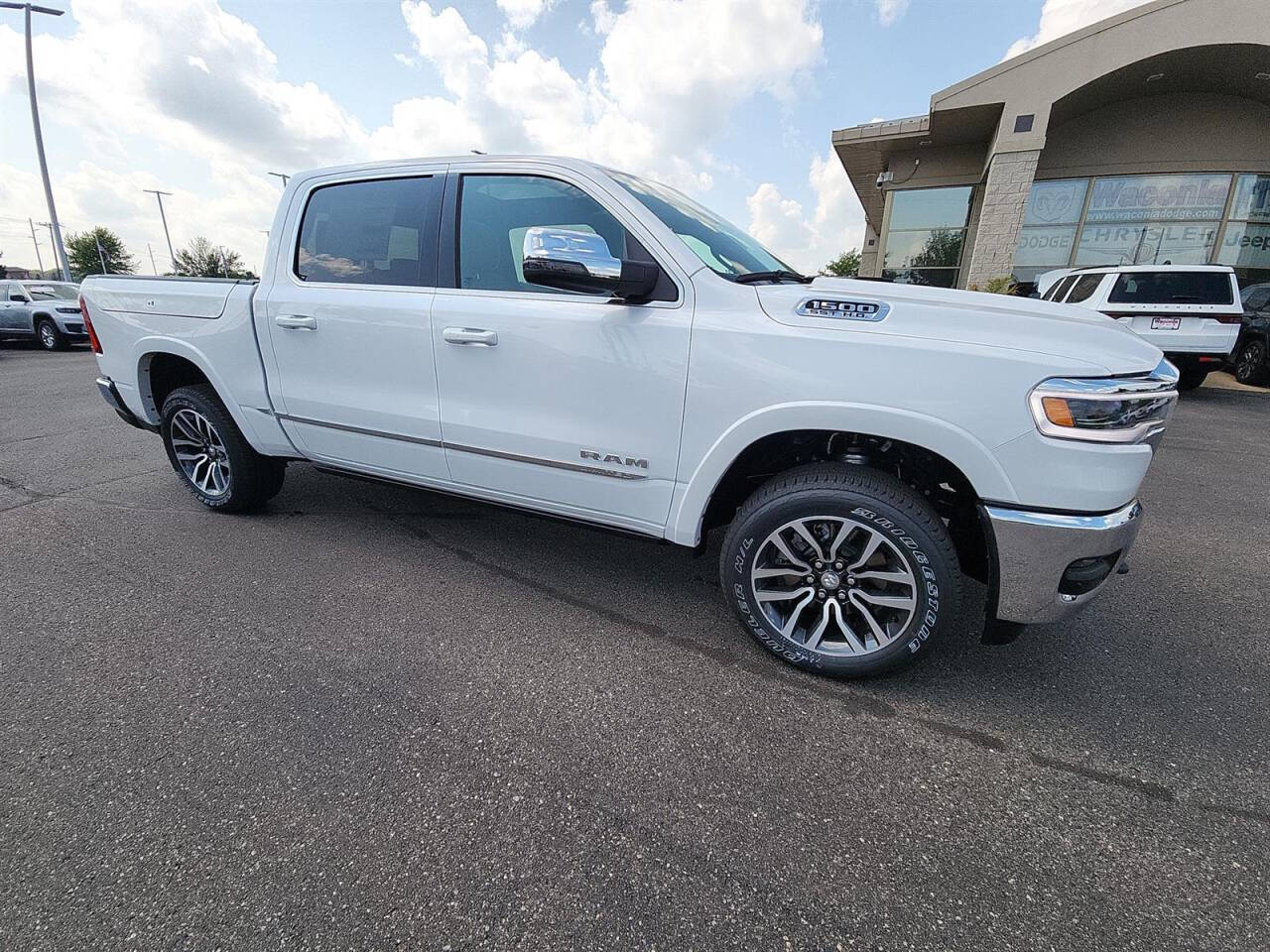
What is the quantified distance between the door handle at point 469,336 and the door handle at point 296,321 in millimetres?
851

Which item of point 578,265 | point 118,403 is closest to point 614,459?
point 578,265

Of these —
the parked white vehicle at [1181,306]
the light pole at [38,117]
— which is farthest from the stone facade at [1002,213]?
the light pole at [38,117]

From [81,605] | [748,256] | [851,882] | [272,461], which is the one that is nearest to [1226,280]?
[748,256]

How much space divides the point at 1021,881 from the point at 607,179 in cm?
267

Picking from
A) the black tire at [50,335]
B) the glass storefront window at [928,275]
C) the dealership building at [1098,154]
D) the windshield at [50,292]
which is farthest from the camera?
the glass storefront window at [928,275]

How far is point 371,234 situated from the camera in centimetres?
298

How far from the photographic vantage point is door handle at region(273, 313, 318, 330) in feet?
9.82

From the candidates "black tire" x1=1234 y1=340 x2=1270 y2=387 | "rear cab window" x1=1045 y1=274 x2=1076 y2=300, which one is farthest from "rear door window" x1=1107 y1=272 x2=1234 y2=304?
"black tire" x1=1234 y1=340 x2=1270 y2=387

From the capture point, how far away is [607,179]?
2.45m

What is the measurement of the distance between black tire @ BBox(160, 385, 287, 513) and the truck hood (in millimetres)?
3188

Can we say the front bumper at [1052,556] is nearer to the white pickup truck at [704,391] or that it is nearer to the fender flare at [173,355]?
the white pickup truck at [704,391]

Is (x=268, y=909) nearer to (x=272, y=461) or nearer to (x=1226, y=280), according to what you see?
(x=272, y=461)

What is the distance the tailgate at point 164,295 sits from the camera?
335cm

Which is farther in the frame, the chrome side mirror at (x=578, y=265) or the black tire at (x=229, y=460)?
the black tire at (x=229, y=460)
